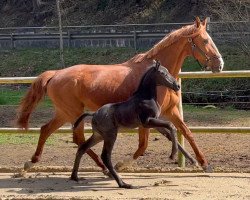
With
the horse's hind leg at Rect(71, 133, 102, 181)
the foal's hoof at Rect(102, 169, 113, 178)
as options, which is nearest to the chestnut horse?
the foal's hoof at Rect(102, 169, 113, 178)

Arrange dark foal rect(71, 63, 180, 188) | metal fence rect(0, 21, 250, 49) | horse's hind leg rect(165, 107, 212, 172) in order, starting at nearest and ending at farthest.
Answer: dark foal rect(71, 63, 180, 188) < horse's hind leg rect(165, 107, 212, 172) < metal fence rect(0, 21, 250, 49)

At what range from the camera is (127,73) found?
9711 millimetres

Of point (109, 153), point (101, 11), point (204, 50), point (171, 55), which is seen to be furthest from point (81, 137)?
point (101, 11)

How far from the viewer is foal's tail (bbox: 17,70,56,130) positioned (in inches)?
404

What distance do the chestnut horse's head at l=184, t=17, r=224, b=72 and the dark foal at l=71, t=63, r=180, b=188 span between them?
68 cm

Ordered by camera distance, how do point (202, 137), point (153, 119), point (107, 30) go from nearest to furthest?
point (153, 119)
point (202, 137)
point (107, 30)

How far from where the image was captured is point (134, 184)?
9445 millimetres

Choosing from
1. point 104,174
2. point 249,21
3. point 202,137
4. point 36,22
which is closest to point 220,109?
point 249,21

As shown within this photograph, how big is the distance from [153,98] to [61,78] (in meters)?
1.53

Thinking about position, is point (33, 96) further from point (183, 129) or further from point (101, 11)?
point (101, 11)

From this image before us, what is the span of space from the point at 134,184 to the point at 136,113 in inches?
40.4

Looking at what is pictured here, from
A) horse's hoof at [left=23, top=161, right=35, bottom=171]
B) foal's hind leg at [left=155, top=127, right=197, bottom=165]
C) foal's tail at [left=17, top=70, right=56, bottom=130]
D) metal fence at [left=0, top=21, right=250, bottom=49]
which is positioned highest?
foal's tail at [left=17, top=70, right=56, bottom=130]

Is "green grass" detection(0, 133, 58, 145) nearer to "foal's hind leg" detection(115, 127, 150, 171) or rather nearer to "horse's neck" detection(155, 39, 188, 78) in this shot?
"foal's hind leg" detection(115, 127, 150, 171)

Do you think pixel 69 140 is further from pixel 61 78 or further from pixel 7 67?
pixel 7 67
